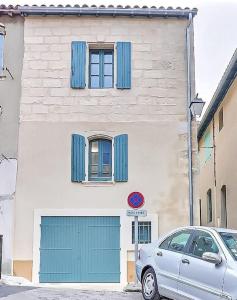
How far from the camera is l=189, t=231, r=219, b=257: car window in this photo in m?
8.88

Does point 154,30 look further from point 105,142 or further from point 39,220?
point 39,220

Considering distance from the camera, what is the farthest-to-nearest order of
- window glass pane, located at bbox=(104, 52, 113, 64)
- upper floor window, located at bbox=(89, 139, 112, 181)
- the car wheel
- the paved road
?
window glass pane, located at bbox=(104, 52, 113, 64)
upper floor window, located at bbox=(89, 139, 112, 181)
the paved road
the car wheel

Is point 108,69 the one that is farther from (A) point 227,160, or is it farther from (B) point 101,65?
(A) point 227,160

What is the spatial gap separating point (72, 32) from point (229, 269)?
11.4 meters

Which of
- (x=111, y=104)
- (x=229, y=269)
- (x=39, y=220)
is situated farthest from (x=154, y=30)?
(x=229, y=269)

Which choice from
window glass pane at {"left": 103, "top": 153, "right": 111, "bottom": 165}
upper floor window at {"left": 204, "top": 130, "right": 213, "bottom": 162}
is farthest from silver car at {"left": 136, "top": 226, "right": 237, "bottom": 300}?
upper floor window at {"left": 204, "top": 130, "right": 213, "bottom": 162}

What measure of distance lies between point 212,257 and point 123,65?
9.98 meters

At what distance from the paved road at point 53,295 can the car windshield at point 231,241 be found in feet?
9.64

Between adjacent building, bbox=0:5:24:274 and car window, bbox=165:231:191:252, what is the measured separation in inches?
301

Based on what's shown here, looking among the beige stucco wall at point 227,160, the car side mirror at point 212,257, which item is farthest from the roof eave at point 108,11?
the car side mirror at point 212,257

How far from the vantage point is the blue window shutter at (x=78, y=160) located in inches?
659

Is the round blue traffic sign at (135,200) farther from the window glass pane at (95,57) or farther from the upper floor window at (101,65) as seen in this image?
the window glass pane at (95,57)

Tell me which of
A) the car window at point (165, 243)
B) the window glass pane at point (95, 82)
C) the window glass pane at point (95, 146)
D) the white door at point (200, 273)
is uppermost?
the window glass pane at point (95, 82)

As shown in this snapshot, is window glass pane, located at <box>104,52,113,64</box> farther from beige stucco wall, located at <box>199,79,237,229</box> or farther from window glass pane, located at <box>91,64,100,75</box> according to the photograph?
beige stucco wall, located at <box>199,79,237,229</box>
